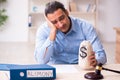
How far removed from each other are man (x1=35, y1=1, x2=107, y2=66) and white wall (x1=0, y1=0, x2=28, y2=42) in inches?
160

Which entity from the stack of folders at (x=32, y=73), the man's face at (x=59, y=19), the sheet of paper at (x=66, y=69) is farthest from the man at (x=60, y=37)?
the stack of folders at (x=32, y=73)

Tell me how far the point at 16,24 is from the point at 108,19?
2.13 m

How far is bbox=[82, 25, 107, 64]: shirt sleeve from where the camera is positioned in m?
1.90

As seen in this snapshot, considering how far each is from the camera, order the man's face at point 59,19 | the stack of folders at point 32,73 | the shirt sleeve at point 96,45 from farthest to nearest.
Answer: the man's face at point 59,19
the shirt sleeve at point 96,45
the stack of folders at point 32,73

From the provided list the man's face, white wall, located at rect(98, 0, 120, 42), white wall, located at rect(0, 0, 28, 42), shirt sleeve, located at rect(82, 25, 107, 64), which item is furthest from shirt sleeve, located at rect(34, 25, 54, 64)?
white wall, located at rect(98, 0, 120, 42)

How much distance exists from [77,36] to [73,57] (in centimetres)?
17

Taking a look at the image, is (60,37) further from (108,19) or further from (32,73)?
(108,19)

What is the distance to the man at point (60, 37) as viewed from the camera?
78.8 inches

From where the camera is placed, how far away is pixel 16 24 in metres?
6.12

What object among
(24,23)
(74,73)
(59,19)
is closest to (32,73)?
(74,73)

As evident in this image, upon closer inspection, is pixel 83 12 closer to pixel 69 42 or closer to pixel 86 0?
pixel 86 0

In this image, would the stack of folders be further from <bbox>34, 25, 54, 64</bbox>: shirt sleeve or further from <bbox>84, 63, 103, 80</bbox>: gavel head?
<bbox>34, 25, 54, 64</bbox>: shirt sleeve

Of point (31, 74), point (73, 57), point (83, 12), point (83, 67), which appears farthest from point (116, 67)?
point (83, 12)

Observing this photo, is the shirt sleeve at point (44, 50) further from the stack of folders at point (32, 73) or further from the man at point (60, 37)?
the stack of folders at point (32, 73)
